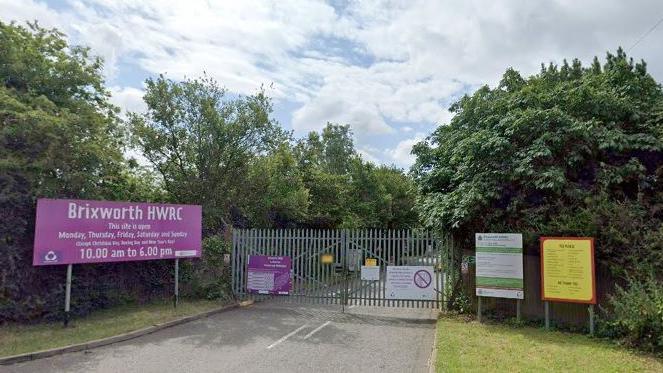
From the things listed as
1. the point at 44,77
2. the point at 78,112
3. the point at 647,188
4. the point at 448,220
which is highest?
the point at 44,77

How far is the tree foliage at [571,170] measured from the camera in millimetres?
10070

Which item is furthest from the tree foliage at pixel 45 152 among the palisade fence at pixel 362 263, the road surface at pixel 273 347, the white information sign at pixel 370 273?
the white information sign at pixel 370 273

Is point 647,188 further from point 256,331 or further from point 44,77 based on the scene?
point 44,77

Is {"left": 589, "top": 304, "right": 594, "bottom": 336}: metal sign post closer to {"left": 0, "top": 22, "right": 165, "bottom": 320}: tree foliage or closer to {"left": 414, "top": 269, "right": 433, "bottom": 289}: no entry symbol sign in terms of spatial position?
{"left": 414, "top": 269, "right": 433, "bottom": 289}: no entry symbol sign

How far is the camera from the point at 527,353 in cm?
805

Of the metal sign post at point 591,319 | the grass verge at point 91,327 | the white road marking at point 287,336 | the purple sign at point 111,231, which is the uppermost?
the purple sign at point 111,231

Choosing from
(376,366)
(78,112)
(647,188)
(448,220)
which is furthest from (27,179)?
(647,188)

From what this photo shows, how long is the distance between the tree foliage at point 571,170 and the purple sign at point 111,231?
21.3ft

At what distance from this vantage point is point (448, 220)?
38.8 ft

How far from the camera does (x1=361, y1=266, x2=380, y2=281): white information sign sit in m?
12.6

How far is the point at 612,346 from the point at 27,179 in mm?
12079

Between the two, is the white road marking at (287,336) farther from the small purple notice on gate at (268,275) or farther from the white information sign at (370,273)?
the small purple notice on gate at (268,275)

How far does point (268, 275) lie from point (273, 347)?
4.92m

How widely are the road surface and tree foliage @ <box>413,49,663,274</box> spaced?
322 centimetres
